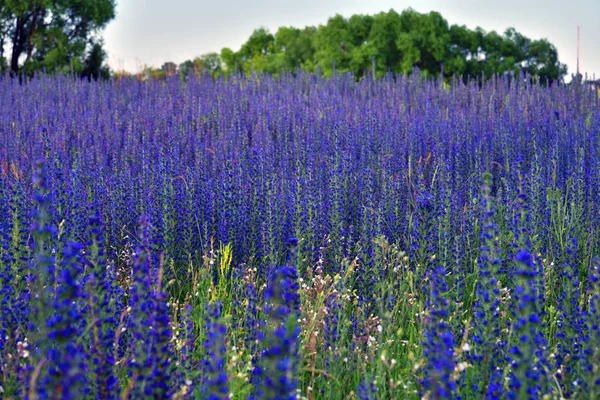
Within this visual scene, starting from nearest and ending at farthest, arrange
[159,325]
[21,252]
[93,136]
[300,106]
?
[159,325] < [21,252] < [93,136] < [300,106]

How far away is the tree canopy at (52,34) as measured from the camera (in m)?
15.8

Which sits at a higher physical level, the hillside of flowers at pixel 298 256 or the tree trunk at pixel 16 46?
the tree trunk at pixel 16 46

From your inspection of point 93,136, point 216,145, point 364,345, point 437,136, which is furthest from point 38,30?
point 364,345

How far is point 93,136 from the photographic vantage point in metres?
7.30

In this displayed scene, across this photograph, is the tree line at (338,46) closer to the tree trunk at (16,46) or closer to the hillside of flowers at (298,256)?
the tree trunk at (16,46)

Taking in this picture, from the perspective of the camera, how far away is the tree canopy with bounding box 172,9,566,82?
62.9ft

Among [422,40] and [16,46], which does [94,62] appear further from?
[422,40]

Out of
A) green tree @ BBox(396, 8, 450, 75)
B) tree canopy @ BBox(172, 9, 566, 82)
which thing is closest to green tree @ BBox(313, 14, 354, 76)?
tree canopy @ BBox(172, 9, 566, 82)

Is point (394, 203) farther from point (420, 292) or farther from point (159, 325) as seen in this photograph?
point (159, 325)

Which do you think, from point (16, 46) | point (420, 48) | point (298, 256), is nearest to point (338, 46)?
point (420, 48)

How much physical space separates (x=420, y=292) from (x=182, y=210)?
1716 mm

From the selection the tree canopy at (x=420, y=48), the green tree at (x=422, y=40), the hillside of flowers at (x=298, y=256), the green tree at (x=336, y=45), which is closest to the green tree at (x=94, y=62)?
the tree canopy at (x=420, y=48)

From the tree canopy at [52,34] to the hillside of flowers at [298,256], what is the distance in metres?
7.56

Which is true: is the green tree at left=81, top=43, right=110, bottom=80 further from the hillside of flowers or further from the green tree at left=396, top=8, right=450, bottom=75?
the green tree at left=396, top=8, right=450, bottom=75
